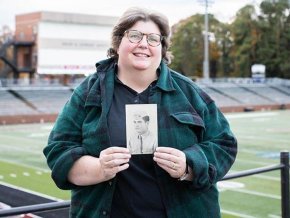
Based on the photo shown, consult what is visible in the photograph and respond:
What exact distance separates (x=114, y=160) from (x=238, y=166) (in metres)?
12.3

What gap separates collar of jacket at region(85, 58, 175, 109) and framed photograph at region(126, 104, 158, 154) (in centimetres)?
13

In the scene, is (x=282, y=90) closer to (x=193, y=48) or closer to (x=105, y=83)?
(x=193, y=48)

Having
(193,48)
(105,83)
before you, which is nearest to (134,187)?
(105,83)

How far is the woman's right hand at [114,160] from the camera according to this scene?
1.94m

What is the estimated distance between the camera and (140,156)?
2064 millimetres

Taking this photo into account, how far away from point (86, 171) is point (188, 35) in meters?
64.3

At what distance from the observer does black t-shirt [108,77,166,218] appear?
2066 millimetres

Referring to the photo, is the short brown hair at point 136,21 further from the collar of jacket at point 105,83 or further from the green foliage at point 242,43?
the green foliage at point 242,43

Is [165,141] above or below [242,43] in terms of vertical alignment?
below

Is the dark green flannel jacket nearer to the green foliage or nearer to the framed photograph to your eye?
the framed photograph

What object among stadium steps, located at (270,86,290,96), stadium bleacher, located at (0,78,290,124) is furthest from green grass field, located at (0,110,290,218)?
stadium steps, located at (270,86,290,96)

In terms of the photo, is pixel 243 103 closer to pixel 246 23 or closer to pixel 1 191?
pixel 246 23

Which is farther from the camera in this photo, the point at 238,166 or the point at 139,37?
the point at 238,166

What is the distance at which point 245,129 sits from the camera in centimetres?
2469
